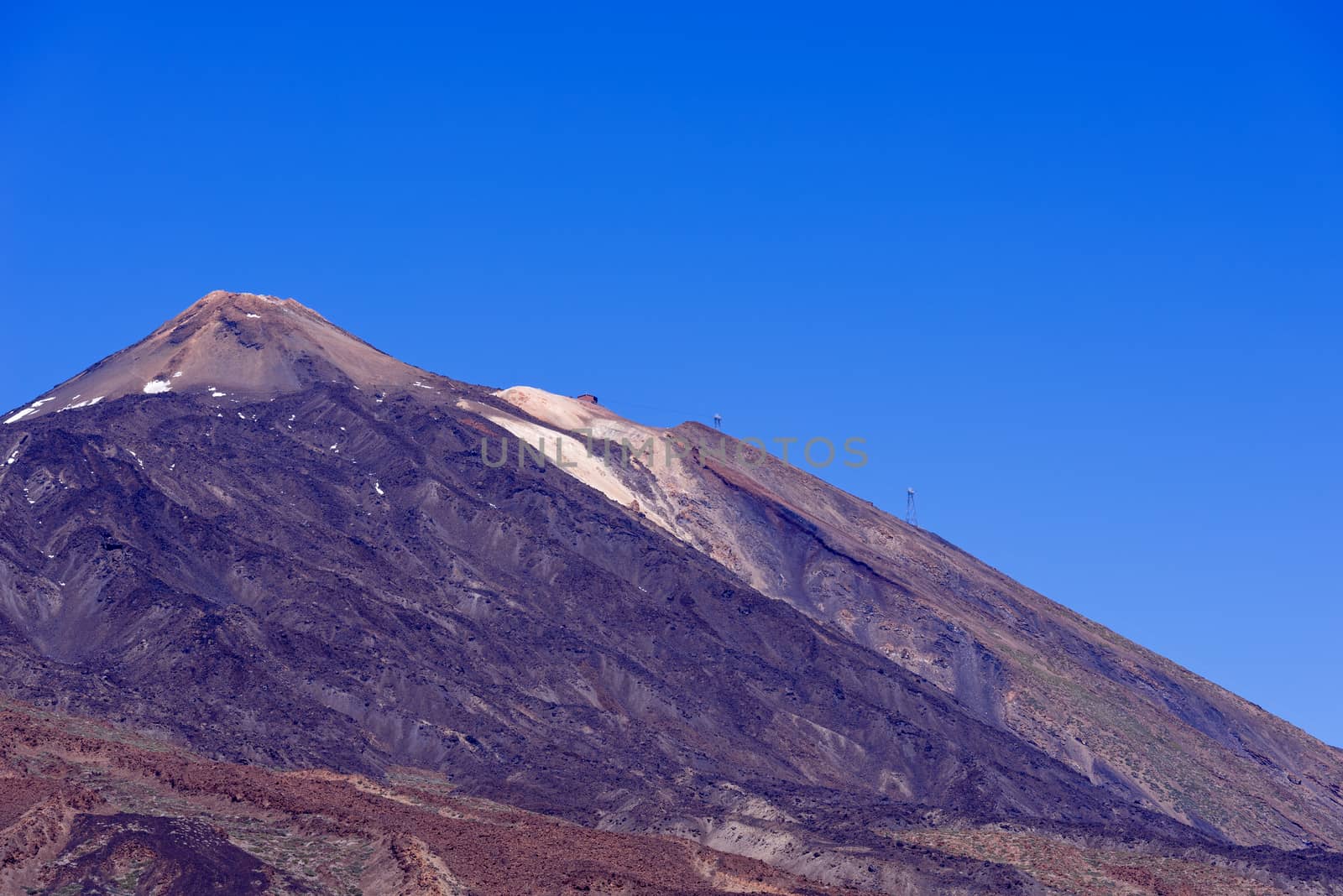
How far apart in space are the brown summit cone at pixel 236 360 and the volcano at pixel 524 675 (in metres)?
0.49

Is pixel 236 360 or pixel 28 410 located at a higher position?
pixel 236 360

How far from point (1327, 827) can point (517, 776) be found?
6441 cm

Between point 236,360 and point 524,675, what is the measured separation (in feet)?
171

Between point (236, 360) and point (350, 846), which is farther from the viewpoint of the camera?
point (236, 360)

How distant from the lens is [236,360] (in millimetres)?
144000

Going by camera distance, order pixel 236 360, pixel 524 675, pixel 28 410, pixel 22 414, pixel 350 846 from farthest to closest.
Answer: pixel 236 360
pixel 28 410
pixel 22 414
pixel 524 675
pixel 350 846

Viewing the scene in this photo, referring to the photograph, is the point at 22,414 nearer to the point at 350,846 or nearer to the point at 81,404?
the point at 81,404

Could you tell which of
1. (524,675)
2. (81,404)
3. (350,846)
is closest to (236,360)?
(81,404)

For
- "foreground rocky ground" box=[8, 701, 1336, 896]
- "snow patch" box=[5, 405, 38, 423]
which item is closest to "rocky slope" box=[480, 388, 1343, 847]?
"snow patch" box=[5, 405, 38, 423]

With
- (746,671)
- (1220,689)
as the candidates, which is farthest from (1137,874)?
(1220,689)

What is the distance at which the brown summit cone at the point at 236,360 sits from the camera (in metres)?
139

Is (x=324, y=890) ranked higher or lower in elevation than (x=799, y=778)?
lower

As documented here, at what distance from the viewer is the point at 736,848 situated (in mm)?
74938

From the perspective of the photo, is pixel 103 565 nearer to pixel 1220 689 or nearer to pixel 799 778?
pixel 799 778
